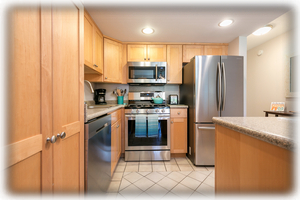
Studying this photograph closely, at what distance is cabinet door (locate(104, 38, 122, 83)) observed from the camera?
229 centimetres

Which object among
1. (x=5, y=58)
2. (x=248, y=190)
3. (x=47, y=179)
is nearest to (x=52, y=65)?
(x=5, y=58)

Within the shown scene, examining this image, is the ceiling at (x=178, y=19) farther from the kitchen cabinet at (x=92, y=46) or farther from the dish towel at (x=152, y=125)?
the dish towel at (x=152, y=125)

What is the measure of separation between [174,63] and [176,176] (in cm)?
200

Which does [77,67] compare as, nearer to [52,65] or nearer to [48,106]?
[52,65]

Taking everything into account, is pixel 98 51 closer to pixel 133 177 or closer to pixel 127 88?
pixel 127 88

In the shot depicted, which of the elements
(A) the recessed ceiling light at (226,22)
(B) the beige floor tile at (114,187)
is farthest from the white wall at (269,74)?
(B) the beige floor tile at (114,187)

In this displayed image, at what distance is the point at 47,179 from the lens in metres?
0.62

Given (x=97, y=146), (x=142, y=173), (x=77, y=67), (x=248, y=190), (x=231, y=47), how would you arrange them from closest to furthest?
(x=248, y=190), (x=77, y=67), (x=97, y=146), (x=142, y=173), (x=231, y=47)

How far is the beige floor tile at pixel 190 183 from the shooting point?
154 centimetres

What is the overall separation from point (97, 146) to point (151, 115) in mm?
1160

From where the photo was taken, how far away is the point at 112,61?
2.36 metres

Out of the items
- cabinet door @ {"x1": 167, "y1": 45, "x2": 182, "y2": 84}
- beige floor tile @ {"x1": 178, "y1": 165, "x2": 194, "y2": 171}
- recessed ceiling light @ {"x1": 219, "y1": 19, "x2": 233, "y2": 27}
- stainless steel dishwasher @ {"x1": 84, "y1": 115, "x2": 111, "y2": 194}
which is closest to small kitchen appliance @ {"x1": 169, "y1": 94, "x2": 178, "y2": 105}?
cabinet door @ {"x1": 167, "y1": 45, "x2": 182, "y2": 84}

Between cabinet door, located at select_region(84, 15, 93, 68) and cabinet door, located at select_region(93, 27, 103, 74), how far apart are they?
0.13 m

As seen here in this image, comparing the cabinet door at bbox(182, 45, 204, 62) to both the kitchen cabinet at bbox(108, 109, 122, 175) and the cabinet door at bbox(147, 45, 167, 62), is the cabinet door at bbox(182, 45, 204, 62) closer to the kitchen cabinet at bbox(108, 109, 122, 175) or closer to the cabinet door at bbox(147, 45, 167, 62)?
the cabinet door at bbox(147, 45, 167, 62)
